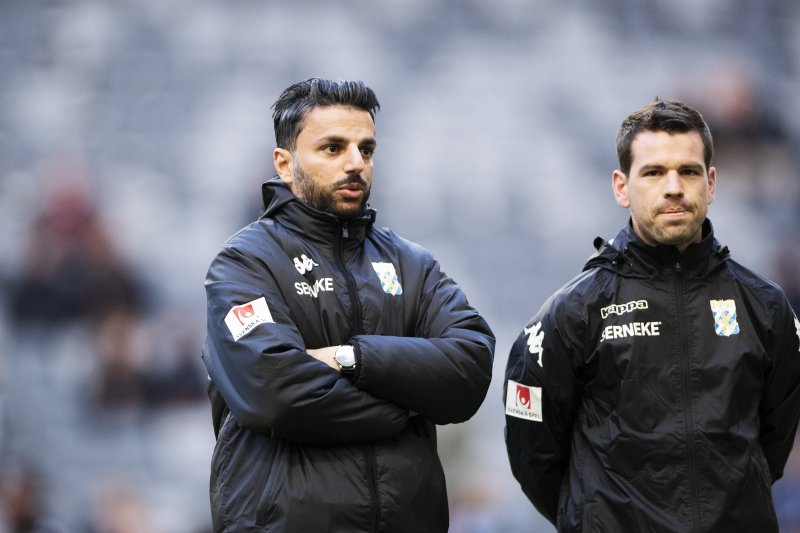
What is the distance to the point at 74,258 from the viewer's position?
5711 millimetres

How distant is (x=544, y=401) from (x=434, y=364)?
0.36 meters

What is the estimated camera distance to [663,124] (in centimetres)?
248

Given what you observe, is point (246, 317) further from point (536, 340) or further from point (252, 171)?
point (252, 171)

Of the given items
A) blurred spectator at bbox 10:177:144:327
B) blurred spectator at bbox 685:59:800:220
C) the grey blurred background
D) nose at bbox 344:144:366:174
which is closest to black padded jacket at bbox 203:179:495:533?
nose at bbox 344:144:366:174

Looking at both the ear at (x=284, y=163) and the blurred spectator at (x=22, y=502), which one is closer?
the ear at (x=284, y=163)

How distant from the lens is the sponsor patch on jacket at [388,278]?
7.98 ft

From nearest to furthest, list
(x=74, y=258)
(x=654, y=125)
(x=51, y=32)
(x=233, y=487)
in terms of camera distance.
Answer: (x=233, y=487) → (x=654, y=125) → (x=74, y=258) → (x=51, y=32)

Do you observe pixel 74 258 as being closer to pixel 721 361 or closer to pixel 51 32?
pixel 51 32

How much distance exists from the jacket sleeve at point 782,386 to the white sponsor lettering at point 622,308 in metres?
0.30

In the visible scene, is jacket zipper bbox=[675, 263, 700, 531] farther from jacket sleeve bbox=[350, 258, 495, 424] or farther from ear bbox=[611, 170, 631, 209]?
jacket sleeve bbox=[350, 258, 495, 424]

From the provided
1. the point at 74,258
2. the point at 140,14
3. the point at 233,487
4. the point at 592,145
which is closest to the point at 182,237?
the point at 74,258

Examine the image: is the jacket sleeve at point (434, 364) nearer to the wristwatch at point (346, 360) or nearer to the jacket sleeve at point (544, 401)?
the wristwatch at point (346, 360)

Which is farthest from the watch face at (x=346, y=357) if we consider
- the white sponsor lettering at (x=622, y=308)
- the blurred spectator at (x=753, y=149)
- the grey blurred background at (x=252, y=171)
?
the blurred spectator at (x=753, y=149)

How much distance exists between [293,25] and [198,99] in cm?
71
